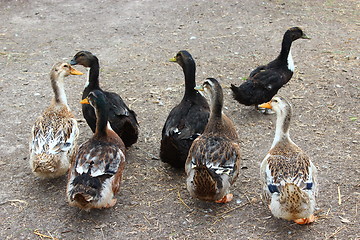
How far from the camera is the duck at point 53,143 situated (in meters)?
4.66

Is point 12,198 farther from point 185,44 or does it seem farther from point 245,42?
point 245,42

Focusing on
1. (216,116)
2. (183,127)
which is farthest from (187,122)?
(216,116)

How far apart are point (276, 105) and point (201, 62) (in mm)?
3564

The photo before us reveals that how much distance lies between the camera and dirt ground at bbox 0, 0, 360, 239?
436 centimetres

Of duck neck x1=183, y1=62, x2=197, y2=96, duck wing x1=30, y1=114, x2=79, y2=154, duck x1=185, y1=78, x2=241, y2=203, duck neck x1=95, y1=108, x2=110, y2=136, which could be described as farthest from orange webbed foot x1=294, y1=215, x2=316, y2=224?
duck wing x1=30, y1=114, x2=79, y2=154

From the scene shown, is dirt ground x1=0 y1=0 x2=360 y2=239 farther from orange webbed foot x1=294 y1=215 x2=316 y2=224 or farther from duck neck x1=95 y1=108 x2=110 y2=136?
duck neck x1=95 y1=108 x2=110 y2=136

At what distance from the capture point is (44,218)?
14.5 ft

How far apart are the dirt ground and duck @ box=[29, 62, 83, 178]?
29cm

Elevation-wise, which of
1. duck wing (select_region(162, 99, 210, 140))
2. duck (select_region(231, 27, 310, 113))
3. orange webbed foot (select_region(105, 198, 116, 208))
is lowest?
orange webbed foot (select_region(105, 198, 116, 208))

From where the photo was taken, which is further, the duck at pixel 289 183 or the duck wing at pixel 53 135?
the duck wing at pixel 53 135

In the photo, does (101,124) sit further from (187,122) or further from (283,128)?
(283,128)

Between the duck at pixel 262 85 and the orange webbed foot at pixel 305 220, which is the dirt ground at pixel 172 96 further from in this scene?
the duck at pixel 262 85

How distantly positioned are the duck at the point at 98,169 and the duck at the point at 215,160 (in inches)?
31.7

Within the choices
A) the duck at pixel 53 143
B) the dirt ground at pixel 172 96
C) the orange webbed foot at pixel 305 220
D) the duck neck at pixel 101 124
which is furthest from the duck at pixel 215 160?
the duck at pixel 53 143
